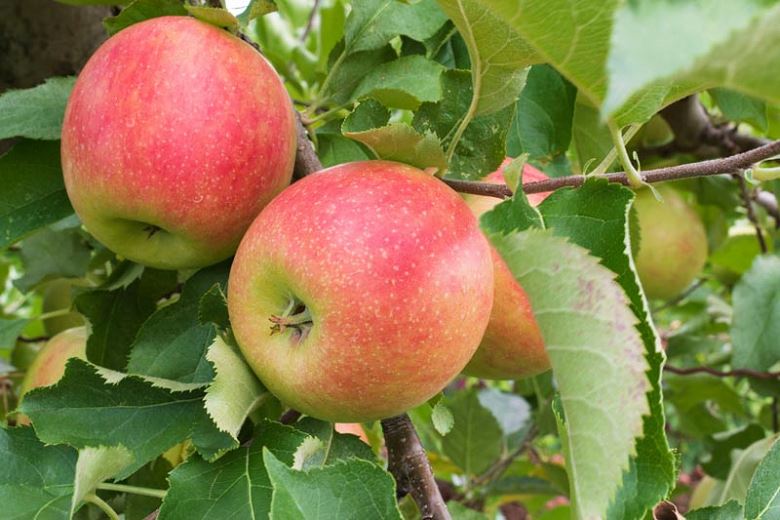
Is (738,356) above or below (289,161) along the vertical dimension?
below

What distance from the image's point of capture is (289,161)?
0.86 metres

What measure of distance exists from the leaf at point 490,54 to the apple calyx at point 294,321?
0.28 meters

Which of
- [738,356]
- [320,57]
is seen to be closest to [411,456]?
[738,356]

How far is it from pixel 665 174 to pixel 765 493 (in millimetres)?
383

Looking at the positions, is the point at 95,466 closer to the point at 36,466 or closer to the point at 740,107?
the point at 36,466

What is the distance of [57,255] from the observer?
4.55 feet

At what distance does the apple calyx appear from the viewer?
0.70 metres

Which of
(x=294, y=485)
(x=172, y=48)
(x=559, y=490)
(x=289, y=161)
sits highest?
(x=172, y=48)

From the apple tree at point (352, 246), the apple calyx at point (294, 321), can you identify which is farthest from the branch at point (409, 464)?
the apple calyx at point (294, 321)

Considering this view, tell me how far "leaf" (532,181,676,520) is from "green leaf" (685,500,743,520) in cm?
33

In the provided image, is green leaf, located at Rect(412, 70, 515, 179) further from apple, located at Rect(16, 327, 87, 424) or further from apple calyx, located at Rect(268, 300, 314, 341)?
apple, located at Rect(16, 327, 87, 424)

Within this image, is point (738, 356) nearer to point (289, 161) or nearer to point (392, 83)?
point (392, 83)

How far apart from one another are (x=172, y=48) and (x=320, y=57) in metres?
0.78

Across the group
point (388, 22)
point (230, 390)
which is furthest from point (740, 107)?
point (230, 390)
